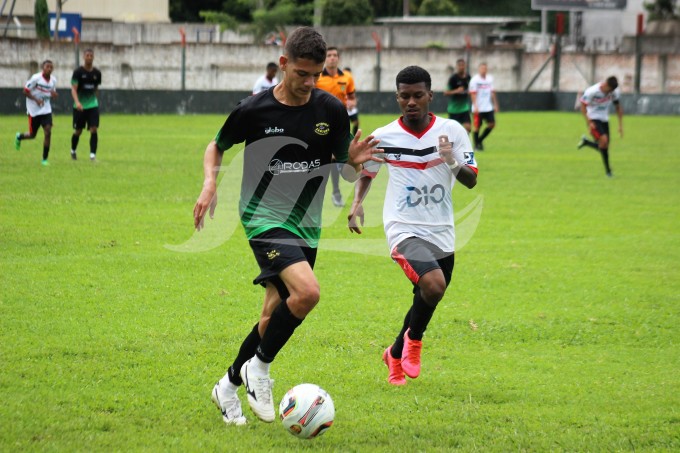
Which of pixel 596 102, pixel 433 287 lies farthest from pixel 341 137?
pixel 596 102

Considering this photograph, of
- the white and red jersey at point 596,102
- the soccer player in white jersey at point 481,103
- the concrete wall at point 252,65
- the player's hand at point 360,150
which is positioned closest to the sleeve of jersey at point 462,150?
the player's hand at point 360,150

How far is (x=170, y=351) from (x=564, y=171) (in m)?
14.3

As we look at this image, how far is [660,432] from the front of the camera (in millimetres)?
5461

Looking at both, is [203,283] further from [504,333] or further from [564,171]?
[564,171]

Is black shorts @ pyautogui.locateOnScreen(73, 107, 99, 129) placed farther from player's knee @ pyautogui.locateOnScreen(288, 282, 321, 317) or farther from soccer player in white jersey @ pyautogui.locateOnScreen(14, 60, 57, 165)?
player's knee @ pyautogui.locateOnScreen(288, 282, 321, 317)

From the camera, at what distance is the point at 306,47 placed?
214 inches

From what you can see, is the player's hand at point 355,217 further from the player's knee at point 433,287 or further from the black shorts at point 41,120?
the black shorts at point 41,120

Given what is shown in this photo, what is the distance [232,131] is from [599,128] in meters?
14.4

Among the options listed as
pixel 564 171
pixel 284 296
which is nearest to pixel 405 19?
pixel 564 171

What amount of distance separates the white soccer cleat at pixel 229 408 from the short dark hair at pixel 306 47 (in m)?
1.90

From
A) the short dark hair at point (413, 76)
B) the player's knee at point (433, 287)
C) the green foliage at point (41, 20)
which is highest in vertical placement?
the green foliage at point (41, 20)

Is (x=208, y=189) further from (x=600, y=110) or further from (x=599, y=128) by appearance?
(x=600, y=110)

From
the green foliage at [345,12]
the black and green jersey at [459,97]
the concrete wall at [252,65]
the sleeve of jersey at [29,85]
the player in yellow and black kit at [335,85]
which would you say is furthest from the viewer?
the green foliage at [345,12]

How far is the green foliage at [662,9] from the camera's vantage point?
56188 mm
